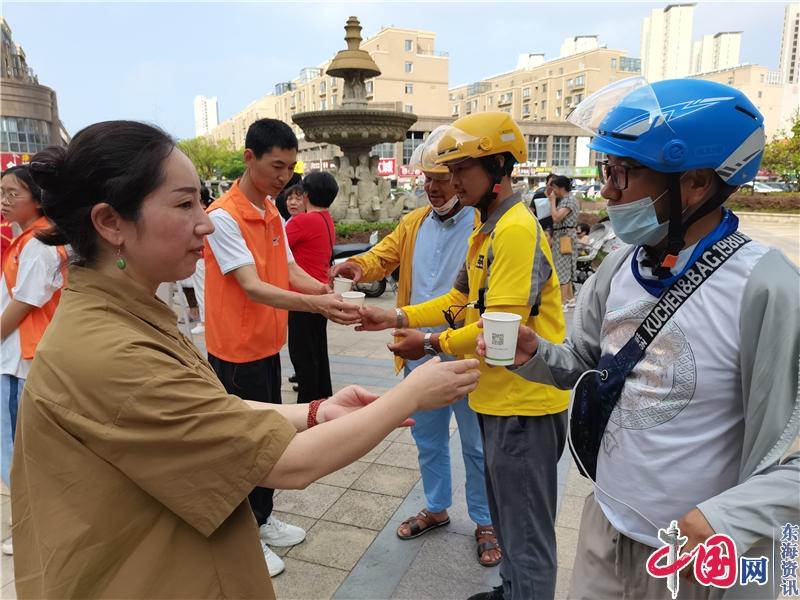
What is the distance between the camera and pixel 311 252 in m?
5.25

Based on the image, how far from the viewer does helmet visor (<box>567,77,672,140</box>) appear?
4.94ft

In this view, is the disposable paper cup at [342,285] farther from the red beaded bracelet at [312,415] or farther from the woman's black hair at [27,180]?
the woman's black hair at [27,180]

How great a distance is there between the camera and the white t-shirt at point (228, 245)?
301cm

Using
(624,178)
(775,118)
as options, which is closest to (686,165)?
(624,178)

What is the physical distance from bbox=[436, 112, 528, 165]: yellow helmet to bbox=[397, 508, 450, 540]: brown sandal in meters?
2.13

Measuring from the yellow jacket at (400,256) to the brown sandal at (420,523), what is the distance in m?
0.94

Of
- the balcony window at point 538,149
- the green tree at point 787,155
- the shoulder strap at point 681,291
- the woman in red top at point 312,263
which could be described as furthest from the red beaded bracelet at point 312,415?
the balcony window at point 538,149

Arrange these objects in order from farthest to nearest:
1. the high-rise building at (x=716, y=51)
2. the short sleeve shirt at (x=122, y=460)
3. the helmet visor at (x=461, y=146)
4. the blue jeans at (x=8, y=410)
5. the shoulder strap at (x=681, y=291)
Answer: the high-rise building at (x=716, y=51) → the blue jeans at (x=8, y=410) → the helmet visor at (x=461, y=146) → the shoulder strap at (x=681, y=291) → the short sleeve shirt at (x=122, y=460)

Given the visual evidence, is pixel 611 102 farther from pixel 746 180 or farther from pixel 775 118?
pixel 775 118

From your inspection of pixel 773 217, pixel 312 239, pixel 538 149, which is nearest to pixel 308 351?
pixel 312 239

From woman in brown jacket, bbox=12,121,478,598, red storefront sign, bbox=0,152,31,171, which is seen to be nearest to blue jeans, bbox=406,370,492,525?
woman in brown jacket, bbox=12,121,478,598

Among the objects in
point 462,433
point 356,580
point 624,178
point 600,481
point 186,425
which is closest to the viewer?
point 186,425

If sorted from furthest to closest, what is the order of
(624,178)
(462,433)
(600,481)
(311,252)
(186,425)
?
1. (311,252)
2. (462,433)
3. (600,481)
4. (624,178)
5. (186,425)

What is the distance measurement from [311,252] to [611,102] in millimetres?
3839
